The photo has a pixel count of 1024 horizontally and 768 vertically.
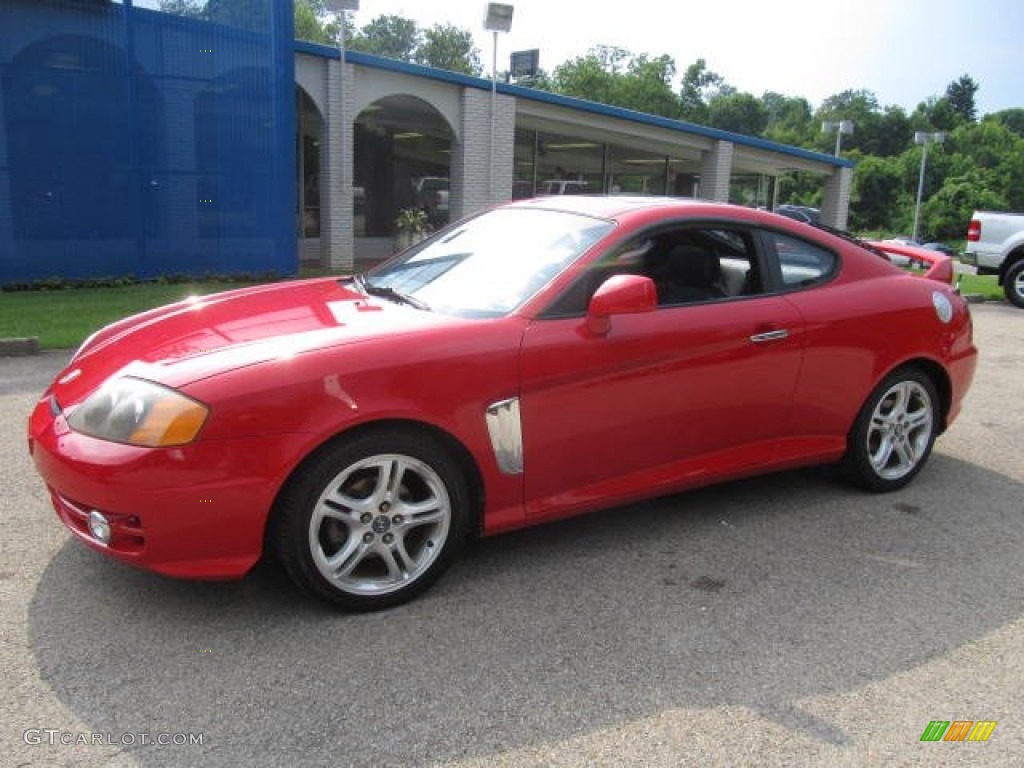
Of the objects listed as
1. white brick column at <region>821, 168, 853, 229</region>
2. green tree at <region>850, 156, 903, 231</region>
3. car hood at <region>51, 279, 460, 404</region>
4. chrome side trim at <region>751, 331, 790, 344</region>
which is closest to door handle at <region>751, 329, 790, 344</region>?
chrome side trim at <region>751, 331, 790, 344</region>

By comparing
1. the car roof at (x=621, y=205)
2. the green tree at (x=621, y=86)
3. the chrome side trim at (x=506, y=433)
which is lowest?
the chrome side trim at (x=506, y=433)

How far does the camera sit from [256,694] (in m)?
2.61

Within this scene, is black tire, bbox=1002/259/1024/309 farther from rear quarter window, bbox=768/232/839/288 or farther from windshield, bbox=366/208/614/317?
windshield, bbox=366/208/614/317

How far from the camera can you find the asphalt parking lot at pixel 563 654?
7.95ft

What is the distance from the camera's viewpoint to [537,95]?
54.9 ft

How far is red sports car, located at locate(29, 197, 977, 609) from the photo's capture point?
112 inches

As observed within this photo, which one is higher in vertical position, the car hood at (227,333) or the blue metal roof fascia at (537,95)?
the blue metal roof fascia at (537,95)

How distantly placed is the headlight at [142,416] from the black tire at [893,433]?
3238 millimetres

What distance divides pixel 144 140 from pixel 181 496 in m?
10.3

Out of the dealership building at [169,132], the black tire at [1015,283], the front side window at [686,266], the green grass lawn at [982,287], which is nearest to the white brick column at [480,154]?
the dealership building at [169,132]

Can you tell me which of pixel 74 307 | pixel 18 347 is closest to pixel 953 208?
pixel 74 307

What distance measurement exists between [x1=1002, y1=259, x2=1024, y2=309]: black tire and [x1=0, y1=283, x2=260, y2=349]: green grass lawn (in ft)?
40.6

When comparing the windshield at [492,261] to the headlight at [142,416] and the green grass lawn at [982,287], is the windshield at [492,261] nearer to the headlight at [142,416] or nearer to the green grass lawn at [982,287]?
the headlight at [142,416]

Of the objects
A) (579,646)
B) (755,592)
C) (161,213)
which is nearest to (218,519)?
(579,646)
